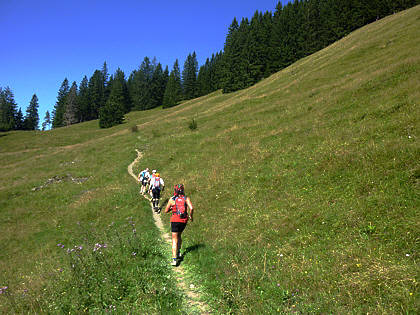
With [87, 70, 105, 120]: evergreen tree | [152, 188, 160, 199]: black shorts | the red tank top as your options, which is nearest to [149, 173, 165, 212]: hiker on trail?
[152, 188, 160, 199]: black shorts

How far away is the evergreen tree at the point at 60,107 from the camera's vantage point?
368ft

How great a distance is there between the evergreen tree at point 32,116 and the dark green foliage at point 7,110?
587 centimetres

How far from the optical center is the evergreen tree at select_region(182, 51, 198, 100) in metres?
116

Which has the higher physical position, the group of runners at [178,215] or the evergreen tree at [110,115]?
the evergreen tree at [110,115]

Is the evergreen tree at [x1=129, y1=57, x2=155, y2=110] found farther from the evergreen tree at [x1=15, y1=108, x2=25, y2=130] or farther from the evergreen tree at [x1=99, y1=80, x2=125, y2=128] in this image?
the evergreen tree at [x1=15, y1=108, x2=25, y2=130]

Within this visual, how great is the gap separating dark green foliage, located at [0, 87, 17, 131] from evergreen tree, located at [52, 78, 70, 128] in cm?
1520

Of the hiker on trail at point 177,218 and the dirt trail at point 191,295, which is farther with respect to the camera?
the hiker on trail at point 177,218

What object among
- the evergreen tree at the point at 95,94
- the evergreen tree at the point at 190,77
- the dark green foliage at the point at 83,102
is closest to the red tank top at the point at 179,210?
the evergreen tree at the point at 190,77

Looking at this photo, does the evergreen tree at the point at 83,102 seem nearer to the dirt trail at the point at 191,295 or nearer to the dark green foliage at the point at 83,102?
the dark green foliage at the point at 83,102

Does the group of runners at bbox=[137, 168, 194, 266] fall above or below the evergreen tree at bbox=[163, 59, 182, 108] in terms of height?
below

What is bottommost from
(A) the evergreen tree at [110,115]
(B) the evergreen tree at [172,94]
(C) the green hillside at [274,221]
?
(C) the green hillside at [274,221]

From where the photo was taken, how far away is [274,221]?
9.21 m

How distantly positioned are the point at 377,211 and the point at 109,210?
661 inches

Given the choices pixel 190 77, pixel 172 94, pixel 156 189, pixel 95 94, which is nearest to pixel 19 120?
pixel 95 94
